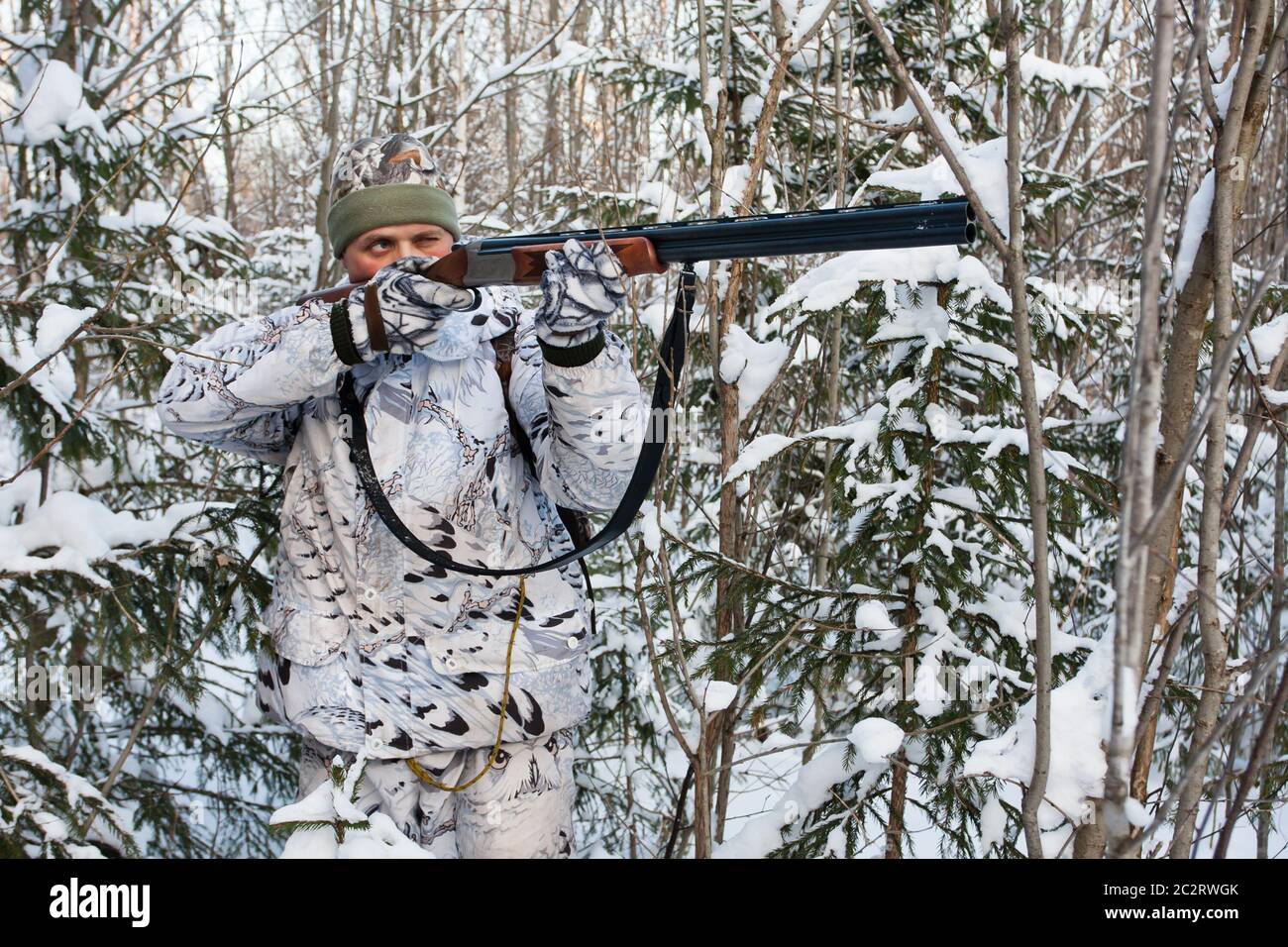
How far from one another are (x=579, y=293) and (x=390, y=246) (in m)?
0.61

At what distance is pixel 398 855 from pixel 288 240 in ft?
29.0

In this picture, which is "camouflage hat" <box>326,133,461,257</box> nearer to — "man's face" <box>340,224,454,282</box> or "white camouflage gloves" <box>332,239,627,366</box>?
"man's face" <box>340,224,454,282</box>

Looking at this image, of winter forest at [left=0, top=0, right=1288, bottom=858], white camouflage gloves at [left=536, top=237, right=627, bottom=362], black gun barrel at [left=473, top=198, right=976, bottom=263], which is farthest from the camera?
white camouflage gloves at [left=536, top=237, right=627, bottom=362]

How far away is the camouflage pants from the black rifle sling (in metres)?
0.40

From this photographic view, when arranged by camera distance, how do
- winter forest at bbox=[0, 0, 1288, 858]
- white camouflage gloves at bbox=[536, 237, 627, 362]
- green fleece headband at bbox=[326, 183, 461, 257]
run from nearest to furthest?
winter forest at bbox=[0, 0, 1288, 858] < white camouflage gloves at bbox=[536, 237, 627, 362] < green fleece headband at bbox=[326, 183, 461, 257]

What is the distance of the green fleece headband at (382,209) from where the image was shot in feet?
7.47

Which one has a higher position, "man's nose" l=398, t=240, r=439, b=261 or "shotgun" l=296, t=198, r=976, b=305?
"man's nose" l=398, t=240, r=439, b=261

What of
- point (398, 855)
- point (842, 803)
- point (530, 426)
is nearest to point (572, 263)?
point (530, 426)

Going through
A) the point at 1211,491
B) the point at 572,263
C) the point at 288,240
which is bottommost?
the point at 1211,491

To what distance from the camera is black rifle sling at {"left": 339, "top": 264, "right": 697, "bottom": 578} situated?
6.81ft

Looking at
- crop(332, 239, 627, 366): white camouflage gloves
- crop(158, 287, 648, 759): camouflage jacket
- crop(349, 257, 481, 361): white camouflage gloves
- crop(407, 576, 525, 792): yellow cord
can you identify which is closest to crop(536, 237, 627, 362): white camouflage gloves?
crop(332, 239, 627, 366): white camouflage gloves
